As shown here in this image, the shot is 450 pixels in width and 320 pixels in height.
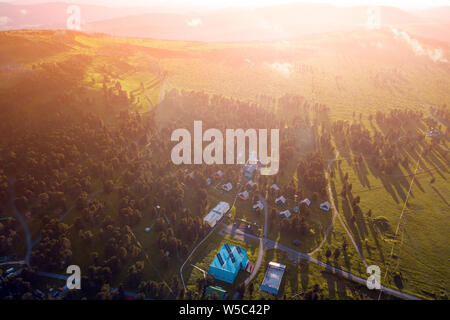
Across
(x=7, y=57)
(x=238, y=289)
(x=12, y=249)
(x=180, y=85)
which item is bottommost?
(x=238, y=289)

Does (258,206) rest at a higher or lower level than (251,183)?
lower

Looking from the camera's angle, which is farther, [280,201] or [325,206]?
[280,201]

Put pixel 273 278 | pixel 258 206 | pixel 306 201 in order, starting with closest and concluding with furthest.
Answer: pixel 273 278 → pixel 258 206 → pixel 306 201

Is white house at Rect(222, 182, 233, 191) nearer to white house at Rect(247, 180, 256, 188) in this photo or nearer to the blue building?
white house at Rect(247, 180, 256, 188)

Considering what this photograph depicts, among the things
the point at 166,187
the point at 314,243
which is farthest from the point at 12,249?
the point at 314,243

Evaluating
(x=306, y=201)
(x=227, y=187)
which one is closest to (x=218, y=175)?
(x=227, y=187)

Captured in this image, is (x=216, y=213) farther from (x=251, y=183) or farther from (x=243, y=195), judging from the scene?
(x=251, y=183)

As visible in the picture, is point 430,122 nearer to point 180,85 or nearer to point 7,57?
point 180,85

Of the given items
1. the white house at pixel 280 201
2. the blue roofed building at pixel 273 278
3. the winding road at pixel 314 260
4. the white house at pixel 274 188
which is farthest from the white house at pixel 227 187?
the blue roofed building at pixel 273 278
